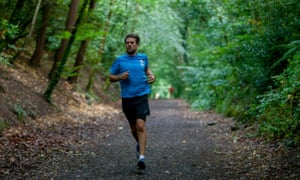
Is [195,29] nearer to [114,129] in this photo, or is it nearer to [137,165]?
[114,129]

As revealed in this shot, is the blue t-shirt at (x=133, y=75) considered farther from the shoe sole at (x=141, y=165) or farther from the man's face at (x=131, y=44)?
the shoe sole at (x=141, y=165)

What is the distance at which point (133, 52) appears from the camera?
7082 mm

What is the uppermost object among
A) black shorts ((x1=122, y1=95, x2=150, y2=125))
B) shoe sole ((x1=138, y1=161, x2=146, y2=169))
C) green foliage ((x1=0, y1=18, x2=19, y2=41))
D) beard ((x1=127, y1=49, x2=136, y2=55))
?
green foliage ((x1=0, y1=18, x2=19, y2=41))

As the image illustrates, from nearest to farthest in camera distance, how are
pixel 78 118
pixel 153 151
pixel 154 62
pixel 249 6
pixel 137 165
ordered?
pixel 137 165 < pixel 153 151 < pixel 249 6 < pixel 78 118 < pixel 154 62

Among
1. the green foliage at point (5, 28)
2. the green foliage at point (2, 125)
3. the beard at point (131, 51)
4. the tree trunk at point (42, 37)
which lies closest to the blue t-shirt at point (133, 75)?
the beard at point (131, 51)

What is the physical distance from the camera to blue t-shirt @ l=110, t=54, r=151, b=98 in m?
7.04

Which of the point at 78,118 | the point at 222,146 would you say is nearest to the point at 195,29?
the point at 78,118

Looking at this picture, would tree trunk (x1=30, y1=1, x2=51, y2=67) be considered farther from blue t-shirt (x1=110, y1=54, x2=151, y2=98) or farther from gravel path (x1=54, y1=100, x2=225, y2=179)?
blue t-shirt (x1=110, y1=54, x2=151, y2=98)

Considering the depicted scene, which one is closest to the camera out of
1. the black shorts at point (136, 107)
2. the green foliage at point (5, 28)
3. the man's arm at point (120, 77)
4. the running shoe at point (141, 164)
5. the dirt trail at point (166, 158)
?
the dirt trail at point (166, 158)

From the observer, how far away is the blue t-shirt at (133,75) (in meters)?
7.04

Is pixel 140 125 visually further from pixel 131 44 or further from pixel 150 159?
pixel 131 44

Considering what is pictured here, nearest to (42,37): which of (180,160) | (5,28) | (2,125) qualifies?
(2,125)

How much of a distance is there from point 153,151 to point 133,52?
2631 millimetres

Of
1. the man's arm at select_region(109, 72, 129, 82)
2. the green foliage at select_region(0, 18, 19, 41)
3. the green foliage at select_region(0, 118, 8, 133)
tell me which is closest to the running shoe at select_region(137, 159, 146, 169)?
the man's arm at select_region(109, 72, 129, 82)
